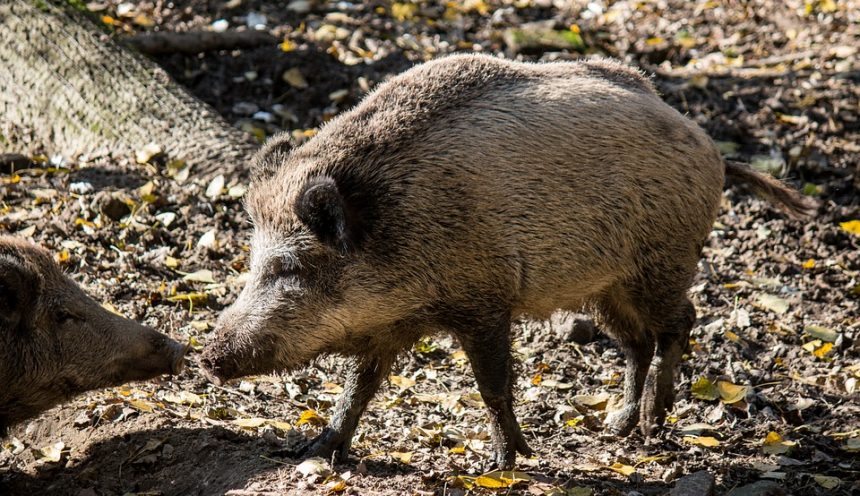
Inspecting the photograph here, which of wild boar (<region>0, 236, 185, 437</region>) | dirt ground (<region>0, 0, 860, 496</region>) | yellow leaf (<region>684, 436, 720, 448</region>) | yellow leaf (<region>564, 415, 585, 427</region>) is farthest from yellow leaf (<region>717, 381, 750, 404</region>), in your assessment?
wild boar (<region>0, 236, 185, 437</region>)

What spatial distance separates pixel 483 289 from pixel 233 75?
5.32 metres

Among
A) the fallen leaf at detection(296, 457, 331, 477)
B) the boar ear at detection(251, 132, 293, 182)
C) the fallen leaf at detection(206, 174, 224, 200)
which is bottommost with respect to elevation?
the fallen leaf at detection(296, 457, 331, 477)

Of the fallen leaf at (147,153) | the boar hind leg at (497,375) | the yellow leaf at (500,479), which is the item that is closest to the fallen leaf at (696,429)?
the boar hind leg at (497,375)

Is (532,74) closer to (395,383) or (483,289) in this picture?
(483,289)

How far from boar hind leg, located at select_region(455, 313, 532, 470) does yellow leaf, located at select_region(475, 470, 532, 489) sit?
0.20 m

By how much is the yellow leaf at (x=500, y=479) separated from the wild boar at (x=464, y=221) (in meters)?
0.25

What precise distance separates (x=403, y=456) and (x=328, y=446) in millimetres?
385

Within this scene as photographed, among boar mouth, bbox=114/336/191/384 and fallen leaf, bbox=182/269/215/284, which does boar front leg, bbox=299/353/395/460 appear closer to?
boar mouth, bbox=114/336/191/384

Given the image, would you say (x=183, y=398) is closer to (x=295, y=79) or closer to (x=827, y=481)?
(x=827, y=481)

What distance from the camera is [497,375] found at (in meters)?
4.92

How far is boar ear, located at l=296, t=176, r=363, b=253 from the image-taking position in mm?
4566

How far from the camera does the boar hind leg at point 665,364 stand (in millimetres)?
5711

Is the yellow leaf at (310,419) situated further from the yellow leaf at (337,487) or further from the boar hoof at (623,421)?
the boar hoof at (623,421)

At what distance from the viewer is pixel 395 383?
5977 millimetres
